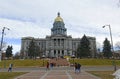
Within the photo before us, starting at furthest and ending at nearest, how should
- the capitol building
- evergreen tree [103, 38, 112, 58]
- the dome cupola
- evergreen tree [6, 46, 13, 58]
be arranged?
the capitol building → the dome cupola → evergreen tree [6, 46, 13, 58] → evergreen tree [103, 38, 112, 58]

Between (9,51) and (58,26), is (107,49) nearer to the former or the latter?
(58,26)

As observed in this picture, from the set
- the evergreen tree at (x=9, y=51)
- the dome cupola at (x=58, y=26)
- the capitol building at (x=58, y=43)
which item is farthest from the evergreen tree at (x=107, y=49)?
the evergreen tree at (x=9, y=51)

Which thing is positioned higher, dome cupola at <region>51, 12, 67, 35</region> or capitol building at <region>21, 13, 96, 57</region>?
A: dome cupola at <region>51, 12, 67, 35</region>

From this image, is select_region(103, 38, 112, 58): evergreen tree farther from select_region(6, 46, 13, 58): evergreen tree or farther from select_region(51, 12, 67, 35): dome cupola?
select_region(6, 46, 13, 58): evergreen tree

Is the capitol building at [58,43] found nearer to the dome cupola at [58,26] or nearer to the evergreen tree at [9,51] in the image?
the dome cupola at [58,26]

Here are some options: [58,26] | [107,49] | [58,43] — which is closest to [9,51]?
[58,26]

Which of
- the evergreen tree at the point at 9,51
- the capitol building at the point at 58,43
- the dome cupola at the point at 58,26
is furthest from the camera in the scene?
the capitol building at the point at 58,43

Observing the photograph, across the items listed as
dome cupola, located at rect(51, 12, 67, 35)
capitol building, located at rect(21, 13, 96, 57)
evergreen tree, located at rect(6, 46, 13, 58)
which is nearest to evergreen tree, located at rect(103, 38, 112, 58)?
capitol building, located at rect(21, 13, 96, 57)

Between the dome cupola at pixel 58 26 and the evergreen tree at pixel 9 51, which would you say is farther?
the dome cupola at pixel 58 26

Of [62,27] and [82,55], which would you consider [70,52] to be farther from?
[82,55]

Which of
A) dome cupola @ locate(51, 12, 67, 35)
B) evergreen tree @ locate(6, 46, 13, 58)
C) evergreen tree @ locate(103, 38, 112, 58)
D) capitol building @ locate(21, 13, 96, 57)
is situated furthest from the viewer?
capitol building @ locate(21, 13, 96, 57)

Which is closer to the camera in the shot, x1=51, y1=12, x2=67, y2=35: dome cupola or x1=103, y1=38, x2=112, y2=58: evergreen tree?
x1=103, y1=38, x2=112, y2=58: evergreen tree

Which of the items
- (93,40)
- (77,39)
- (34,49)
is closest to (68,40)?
(77,39)

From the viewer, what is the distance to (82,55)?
10750cm
